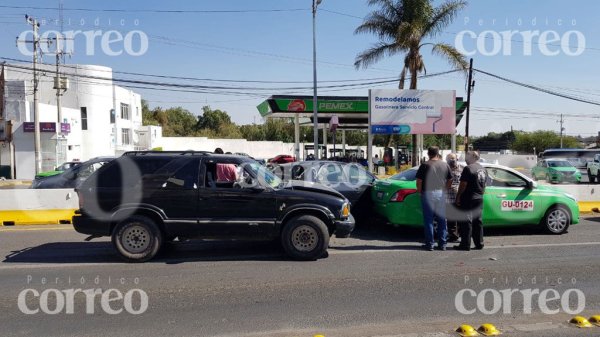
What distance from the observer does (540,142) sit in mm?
89812

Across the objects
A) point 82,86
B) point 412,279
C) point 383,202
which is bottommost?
point 412,279

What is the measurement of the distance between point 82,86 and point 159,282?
41935 mm

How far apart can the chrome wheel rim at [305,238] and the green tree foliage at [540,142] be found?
9128 centimetres

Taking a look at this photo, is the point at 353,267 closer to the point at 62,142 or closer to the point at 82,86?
the point at 62,142

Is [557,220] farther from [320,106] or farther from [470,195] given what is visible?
[320,106]

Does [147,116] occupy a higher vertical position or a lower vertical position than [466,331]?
higher

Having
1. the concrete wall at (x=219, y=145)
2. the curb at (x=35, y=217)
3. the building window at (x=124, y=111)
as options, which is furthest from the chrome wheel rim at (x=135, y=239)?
the concrete wall at (x=219, y=145)

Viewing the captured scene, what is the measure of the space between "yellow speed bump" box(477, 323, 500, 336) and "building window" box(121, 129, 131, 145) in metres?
50.7

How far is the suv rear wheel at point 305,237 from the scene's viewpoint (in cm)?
770

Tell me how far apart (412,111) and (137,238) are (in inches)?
615

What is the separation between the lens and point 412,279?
22.0 ft

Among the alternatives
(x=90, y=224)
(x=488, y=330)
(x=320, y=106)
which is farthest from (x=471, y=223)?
(x=320, y=106)

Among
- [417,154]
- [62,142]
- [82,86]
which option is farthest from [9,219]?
[82,86]

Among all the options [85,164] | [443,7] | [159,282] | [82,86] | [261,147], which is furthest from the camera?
[261,147]
